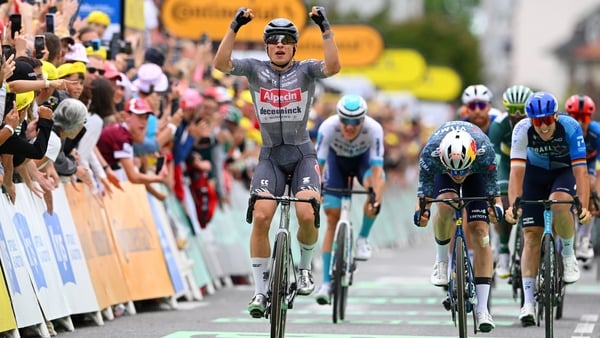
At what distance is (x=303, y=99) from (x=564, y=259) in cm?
306

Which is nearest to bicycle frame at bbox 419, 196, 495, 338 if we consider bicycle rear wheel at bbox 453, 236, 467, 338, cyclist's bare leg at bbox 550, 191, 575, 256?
bicycle rear wheel at bbox 453, 236, 467, 338

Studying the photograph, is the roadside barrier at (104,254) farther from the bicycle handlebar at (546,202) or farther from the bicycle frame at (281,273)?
the bicycle handlebar at (546,202)

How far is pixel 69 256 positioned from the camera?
13914 millimetres

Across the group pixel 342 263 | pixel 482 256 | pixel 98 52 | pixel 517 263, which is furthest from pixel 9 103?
pixel 517 263

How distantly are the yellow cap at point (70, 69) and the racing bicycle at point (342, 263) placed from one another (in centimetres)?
303

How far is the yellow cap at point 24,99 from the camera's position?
12250 millimetres

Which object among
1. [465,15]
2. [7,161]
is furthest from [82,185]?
[465,15]

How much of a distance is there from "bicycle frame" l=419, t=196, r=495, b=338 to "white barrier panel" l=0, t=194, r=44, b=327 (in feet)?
10.3

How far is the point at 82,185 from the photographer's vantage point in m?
14.7

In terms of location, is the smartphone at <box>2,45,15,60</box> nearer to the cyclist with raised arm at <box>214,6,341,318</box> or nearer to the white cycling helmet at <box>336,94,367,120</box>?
the cyclist with raised arm at <box>214,6,341,318</box>

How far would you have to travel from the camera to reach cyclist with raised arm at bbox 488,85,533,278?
52.3 feet

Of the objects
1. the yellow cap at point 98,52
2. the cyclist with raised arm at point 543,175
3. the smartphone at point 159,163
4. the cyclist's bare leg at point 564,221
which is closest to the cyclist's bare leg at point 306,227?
the cyclist with raised arm at point 543,175

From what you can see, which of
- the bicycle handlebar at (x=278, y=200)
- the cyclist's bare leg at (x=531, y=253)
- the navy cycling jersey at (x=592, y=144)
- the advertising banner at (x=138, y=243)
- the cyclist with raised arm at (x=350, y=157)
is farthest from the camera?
the navy cycling jersey at (x=592, y=144)

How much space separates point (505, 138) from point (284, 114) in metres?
4.68
